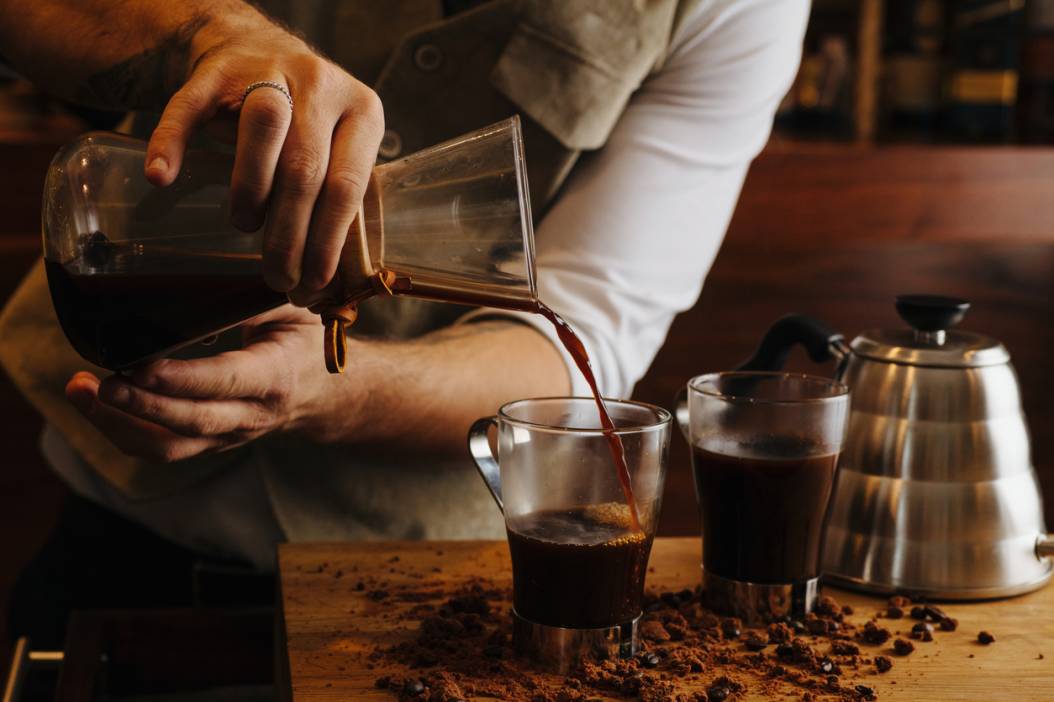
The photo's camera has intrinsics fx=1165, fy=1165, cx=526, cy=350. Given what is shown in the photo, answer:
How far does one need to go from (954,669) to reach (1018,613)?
0.59 feet

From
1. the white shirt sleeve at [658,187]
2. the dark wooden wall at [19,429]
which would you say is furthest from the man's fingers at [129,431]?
the dark wooden wall at [19,429]

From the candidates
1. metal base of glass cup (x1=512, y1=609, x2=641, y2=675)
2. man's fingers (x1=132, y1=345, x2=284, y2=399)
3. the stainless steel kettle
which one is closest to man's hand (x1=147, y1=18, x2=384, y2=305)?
man's fingers (x1=132, y1=345, x2=284, y2=399)

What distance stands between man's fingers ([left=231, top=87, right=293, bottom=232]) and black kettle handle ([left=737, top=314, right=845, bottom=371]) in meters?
0.60

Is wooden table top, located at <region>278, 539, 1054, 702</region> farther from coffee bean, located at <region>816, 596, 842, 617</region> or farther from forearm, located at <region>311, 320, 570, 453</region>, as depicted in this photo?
forearm, located at <region>311, 320, 570, 453</region>

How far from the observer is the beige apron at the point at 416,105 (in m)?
1.46

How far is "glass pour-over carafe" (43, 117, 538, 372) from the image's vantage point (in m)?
0.87

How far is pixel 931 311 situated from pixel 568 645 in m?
0.52

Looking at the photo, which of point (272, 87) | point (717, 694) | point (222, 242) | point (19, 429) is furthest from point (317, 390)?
point (19, 429)

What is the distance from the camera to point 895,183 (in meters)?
2.68

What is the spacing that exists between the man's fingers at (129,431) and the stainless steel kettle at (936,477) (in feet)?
2.06

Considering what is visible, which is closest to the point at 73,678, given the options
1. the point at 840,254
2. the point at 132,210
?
the point at 132,210

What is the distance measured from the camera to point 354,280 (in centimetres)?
88

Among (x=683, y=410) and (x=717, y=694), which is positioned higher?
(x=683, y=410)

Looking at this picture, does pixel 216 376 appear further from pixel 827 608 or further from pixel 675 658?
pixel 827 608
